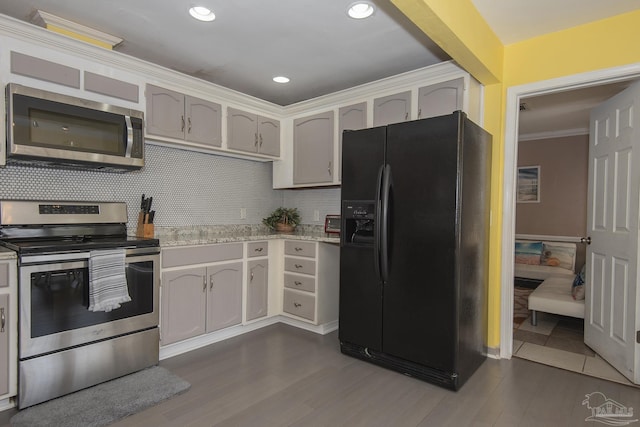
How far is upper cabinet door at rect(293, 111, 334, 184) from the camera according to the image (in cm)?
348

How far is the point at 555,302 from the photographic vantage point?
11.4 feet

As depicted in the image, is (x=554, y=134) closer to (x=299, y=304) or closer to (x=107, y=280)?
(x=299, y=304)

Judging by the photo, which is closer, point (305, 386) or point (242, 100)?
point (305, 386)

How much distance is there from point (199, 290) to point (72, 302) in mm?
895

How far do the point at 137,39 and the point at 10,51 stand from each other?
28.9 inches

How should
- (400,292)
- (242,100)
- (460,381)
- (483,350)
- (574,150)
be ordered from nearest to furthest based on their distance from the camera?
1. (460,381)
2. (400,292)
3. (483,350)
4. (242,100)
5. (574,150)

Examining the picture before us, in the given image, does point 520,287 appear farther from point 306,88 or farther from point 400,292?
point 306,88

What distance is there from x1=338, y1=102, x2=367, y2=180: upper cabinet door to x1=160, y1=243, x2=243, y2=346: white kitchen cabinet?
1.44 metres

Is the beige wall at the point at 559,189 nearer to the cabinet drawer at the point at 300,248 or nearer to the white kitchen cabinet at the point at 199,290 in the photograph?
the cabinet drawer at the point at 300,248

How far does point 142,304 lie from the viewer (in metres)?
2.48

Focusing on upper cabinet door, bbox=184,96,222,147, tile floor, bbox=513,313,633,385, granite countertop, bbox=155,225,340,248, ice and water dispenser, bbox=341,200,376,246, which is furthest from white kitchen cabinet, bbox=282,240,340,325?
tile floor, bbox=513,313,633,385

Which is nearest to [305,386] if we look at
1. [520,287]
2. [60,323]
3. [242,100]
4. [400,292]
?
[400,292]

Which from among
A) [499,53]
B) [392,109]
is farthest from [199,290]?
[499,53]

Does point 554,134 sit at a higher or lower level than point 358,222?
higher
